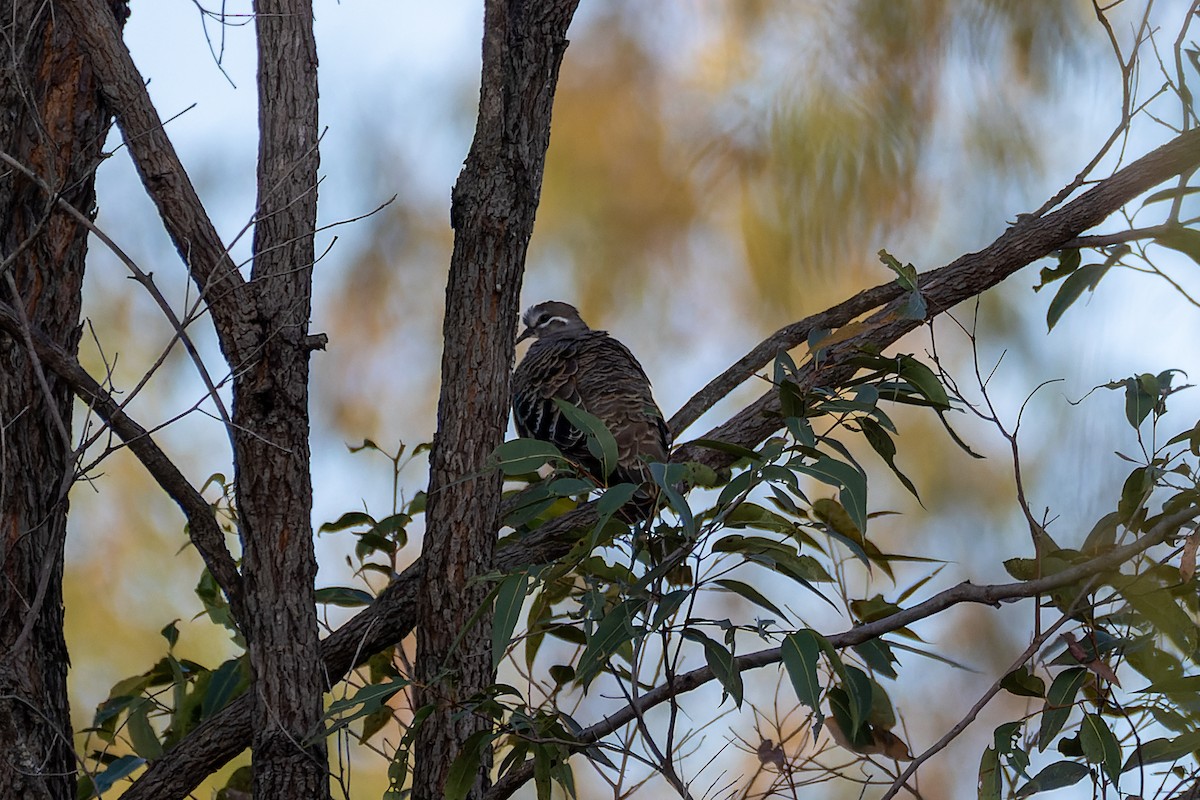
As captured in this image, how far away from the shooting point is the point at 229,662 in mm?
2549

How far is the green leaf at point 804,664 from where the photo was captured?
4.99 feet

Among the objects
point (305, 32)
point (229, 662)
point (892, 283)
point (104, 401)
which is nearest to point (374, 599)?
point (229, 662)

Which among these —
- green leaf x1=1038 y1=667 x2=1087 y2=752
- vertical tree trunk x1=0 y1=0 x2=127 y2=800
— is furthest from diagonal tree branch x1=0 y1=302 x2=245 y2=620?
green leaf x1=1038 y1=667 x2=1087 y2=752

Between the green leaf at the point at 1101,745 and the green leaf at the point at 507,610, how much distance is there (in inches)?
32.4

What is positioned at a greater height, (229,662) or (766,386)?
(766,386)

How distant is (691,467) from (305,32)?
4.26 ft

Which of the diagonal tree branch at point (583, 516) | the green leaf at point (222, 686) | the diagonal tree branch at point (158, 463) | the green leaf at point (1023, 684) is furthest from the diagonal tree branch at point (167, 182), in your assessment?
the green leaf at point (1023, 684)

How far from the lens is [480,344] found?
7.45 feet

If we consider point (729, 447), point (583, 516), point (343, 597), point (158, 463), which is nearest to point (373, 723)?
point (343, 597)

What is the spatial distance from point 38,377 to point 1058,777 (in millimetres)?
1790

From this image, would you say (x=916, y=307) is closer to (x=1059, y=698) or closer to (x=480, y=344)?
(x=1059, y=698)

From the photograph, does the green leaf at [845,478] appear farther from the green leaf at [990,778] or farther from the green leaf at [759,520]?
the green leaf at [990,778]

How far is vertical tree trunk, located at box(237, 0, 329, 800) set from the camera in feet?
7.06

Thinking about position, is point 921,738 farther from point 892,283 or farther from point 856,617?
point 892,283
